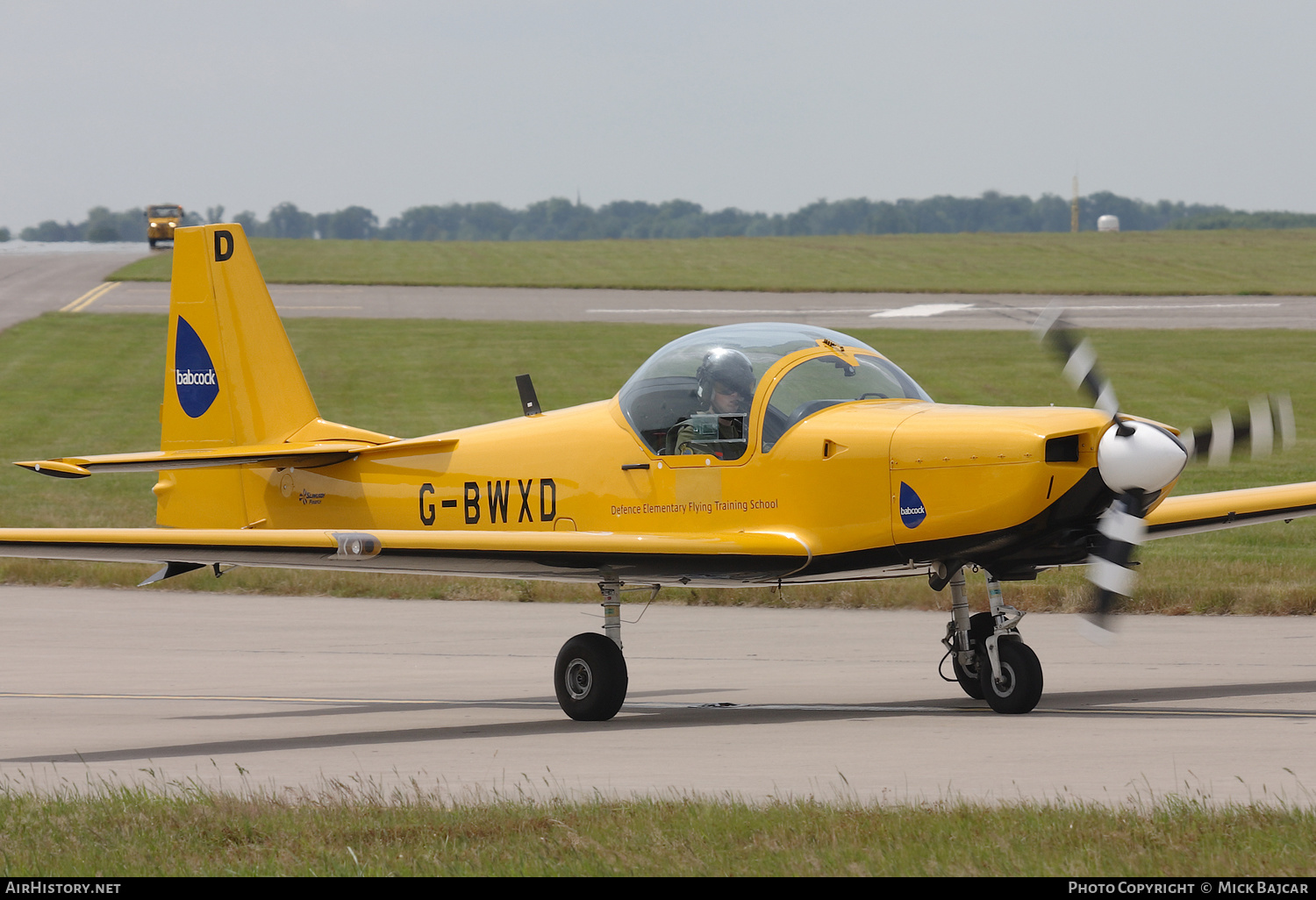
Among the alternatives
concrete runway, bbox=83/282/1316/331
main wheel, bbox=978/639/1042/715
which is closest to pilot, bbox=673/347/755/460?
main wheel, bbox=978/639/1042/715

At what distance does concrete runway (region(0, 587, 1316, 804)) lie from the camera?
8.97m

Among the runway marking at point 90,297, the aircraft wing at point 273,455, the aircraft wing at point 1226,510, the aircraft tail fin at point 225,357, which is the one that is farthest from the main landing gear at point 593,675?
the runway marking at point 90,297

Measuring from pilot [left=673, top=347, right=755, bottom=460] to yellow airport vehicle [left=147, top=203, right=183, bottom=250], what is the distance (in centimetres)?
7969

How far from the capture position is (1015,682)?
36.4ft

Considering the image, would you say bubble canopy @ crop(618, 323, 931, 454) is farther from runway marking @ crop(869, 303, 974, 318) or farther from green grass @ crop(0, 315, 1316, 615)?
runway marking @ crop(869, 303, 974, 318)

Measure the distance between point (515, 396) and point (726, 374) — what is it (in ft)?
88.8

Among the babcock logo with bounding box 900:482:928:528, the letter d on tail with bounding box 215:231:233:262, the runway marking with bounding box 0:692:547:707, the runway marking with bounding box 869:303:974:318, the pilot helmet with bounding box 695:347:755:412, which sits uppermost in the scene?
the letter d on tail with bounding box 215:231:233:262

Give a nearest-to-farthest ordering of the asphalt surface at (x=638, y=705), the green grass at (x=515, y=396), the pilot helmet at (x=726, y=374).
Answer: the asphalt surface at (x=638, y=705) → the pilot helmet at (x=726, y=374) → the green grass at (x=515, y=396)

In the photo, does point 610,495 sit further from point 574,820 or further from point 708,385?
point 574,820

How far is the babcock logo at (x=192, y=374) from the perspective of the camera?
14406mm

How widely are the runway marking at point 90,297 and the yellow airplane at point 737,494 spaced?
148ft

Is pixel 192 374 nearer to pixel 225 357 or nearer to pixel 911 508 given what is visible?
pixel 225 357

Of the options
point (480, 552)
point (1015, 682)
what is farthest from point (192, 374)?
point (1015, 682)

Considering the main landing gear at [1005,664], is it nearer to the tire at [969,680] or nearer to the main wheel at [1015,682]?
the main wheel at [1015,682]
